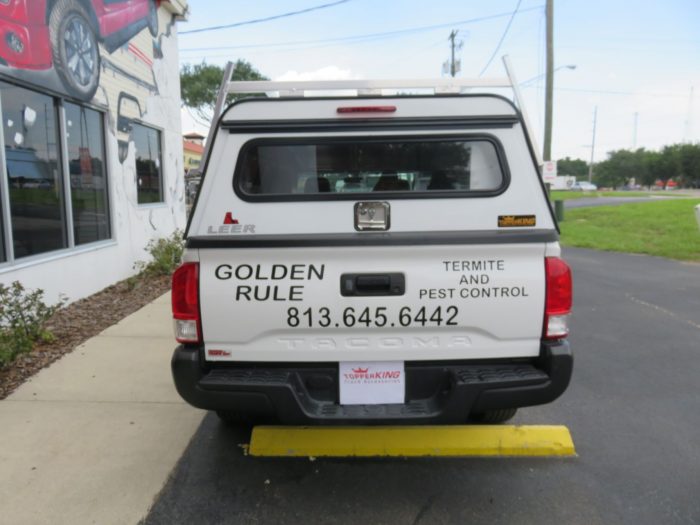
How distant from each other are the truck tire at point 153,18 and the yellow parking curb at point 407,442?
8.76m

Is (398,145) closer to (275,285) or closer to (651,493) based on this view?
(275,285)

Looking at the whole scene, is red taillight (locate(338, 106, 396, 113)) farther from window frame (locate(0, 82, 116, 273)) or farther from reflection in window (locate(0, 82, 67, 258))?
reflection in window (locate(0, 82, 67, 258))

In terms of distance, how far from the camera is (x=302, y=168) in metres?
2.91

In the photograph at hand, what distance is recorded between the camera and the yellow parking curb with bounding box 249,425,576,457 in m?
3.24

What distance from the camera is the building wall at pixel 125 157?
247 inches

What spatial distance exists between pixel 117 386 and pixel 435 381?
2.85 metres

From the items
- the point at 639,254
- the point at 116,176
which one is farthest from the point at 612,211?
the point at 116,176

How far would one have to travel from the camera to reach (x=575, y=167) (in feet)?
386

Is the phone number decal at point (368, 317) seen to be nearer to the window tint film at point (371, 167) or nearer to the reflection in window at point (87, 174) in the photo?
the window tint film at point (371, 167)

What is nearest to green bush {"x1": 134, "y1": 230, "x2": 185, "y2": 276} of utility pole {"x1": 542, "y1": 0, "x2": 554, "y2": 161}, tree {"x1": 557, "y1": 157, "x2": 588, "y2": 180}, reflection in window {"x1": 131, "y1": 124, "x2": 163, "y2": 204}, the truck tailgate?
reflection in window {"x1": 131, "y1": 124, "x2": 163, "y2": 204}

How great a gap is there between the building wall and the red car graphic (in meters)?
0.11

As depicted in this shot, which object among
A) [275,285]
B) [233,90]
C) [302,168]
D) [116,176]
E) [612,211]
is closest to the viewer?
[275,285]

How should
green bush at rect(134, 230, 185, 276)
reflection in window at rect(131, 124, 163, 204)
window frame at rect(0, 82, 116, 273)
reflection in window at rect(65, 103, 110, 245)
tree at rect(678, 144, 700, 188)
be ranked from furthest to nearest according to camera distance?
tree at rect(678, 144, 700, 188)
reflection in window at rect(131, 124, 163, 204)
green bush at rect(134, 230, 185, 276)
reflection in window at rect(65, 103, 110, 245)
window frame at rect(0, 82, 116, 273)

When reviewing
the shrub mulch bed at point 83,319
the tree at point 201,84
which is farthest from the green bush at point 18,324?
the tree at point 201,84
